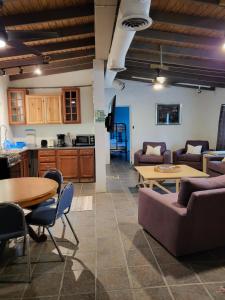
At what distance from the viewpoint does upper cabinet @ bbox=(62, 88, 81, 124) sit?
605 centimetres

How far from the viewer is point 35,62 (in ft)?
14.3

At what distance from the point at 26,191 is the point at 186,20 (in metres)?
2.79

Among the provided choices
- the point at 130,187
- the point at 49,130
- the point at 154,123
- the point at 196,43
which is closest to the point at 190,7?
the point at 196,43

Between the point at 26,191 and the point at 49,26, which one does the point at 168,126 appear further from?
the point at 26,191

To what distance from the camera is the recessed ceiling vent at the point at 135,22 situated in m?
2.15

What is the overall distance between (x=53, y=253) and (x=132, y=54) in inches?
149

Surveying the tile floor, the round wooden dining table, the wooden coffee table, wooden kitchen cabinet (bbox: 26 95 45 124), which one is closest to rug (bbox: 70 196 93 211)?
the tile floor

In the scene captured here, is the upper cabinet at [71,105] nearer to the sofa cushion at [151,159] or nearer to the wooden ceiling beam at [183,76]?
the wooden ceiling beam at [183,76]

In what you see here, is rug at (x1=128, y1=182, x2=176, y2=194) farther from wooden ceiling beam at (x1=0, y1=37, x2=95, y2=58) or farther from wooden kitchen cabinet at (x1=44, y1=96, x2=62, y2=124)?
wooden ceiling beam at (x1=0, y1=37, x2=95, y2=58)

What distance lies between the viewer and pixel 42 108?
6020 mm

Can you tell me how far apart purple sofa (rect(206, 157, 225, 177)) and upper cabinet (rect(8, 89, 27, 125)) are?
449 cm

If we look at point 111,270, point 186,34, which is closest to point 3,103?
point 186,34

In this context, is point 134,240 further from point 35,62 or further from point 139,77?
point 139,77

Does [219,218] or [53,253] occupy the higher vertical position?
[219,218]
